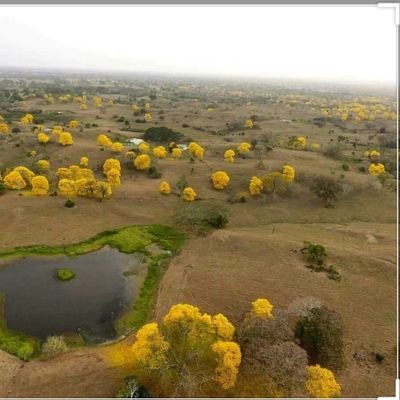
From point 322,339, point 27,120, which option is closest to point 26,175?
point 322,339

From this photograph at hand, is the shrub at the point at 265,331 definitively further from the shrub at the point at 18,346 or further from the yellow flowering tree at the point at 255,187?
the yellow flowering tree at the point at 255,187

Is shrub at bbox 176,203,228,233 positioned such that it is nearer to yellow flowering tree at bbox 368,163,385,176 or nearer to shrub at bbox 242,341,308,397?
shrub at bbox 242,341,308,397

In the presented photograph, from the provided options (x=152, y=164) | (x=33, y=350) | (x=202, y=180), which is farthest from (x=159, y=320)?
(x=152, y=164)

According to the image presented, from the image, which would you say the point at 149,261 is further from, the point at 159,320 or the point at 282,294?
the point at 282,294

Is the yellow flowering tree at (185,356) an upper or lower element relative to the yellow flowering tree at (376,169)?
lower

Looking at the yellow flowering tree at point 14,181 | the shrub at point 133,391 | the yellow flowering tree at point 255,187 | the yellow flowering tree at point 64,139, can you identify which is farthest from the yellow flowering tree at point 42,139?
the shrub at point 133,391

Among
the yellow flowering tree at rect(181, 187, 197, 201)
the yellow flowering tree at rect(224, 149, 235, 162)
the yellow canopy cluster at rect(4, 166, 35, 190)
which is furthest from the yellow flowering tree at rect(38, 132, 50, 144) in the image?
the yellow flowering tree at rect(181, 187, 197, 201)
